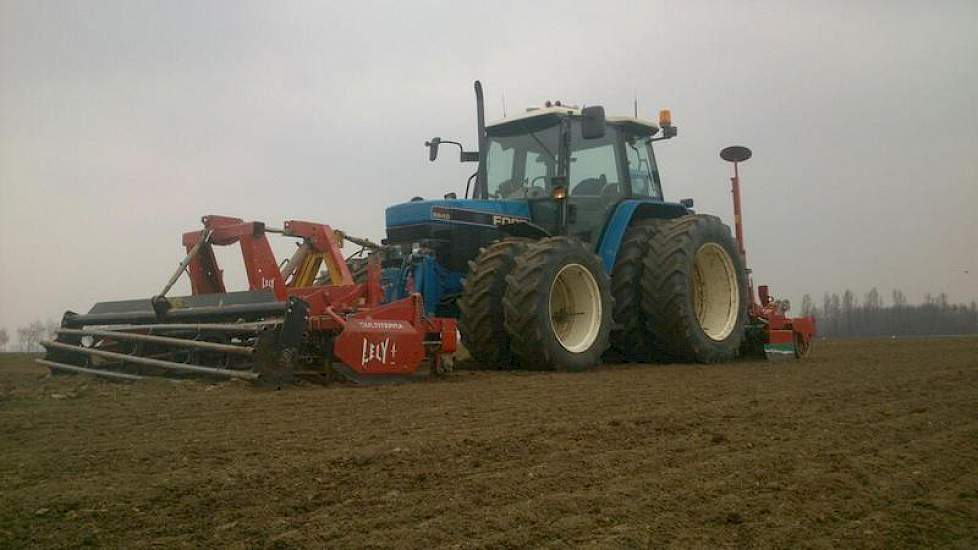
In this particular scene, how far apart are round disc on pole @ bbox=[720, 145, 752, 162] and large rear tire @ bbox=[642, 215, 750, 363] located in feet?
4.90

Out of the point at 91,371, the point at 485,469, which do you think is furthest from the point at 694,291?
the point at 485,469

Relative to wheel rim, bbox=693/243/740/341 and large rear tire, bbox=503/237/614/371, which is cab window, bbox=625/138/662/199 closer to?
wheel rim, bbox=693/243/740/341

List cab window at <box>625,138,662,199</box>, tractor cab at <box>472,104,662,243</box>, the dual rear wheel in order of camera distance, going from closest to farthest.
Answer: the dual rear wheel, tractor cab at <box>472,104,662,243</box>, cab window at <box>625,138,662,199</box>

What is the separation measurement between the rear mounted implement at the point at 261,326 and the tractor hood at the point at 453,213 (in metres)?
0.86

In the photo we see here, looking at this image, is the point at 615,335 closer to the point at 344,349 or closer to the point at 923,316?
the point at 344,349

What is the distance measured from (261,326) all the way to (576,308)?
3.29 meters

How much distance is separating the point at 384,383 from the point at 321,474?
3161 mm

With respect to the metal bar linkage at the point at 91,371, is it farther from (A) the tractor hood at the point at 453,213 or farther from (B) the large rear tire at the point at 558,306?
(B) the large rear tire at the point at 558,306

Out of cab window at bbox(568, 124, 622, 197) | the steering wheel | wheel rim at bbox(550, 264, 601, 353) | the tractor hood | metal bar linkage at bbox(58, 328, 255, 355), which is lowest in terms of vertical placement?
metal bar linkage at bbox(58, 328, 255, 355)

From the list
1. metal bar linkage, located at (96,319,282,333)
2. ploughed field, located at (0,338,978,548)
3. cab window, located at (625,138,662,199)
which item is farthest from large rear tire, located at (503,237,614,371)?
metal bar linkage, located at (96,319,282,333)

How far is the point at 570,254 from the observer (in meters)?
7.62

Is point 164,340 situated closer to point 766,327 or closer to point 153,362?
point 153,362

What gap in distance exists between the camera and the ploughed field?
2.63 meters

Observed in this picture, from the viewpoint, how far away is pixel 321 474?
127 inches
